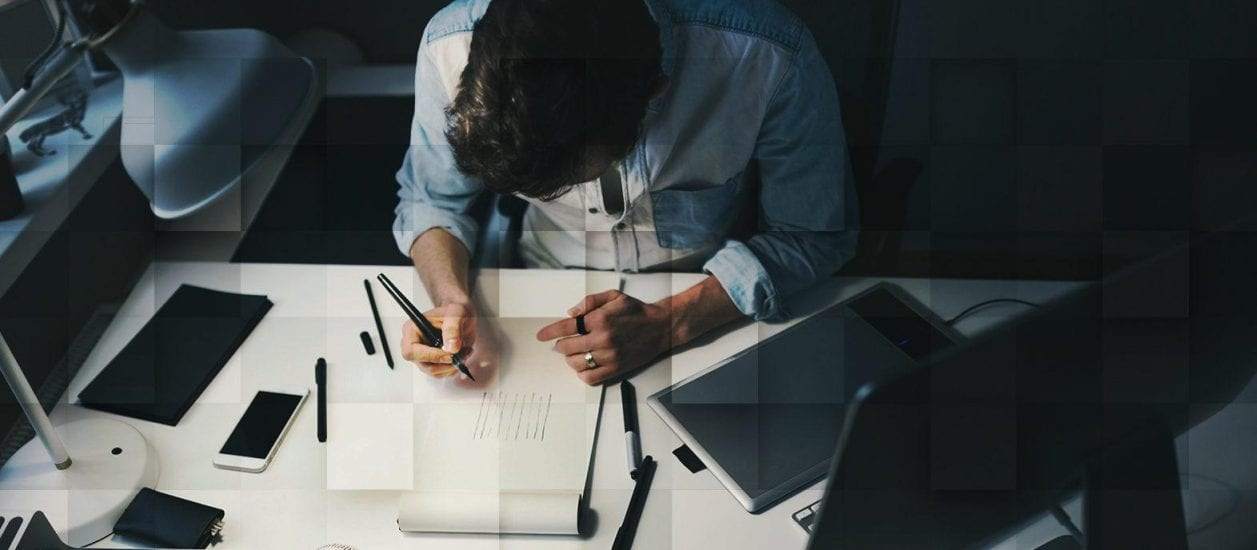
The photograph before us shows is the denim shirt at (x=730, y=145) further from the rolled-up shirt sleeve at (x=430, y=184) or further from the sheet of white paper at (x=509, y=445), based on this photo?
the sheet of white paper at (x=509, y=445)

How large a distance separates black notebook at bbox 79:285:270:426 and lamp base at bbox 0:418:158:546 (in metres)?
0.05

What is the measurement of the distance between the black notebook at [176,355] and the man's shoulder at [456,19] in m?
0.42

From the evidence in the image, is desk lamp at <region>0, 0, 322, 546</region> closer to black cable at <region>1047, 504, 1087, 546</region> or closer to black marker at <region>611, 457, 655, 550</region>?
black marker at <region>611, 457, 655, 550</region>

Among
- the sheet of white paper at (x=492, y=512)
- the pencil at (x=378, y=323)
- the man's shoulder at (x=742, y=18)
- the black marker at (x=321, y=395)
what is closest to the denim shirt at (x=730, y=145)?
the man's shoulder at (x=742, y=18)

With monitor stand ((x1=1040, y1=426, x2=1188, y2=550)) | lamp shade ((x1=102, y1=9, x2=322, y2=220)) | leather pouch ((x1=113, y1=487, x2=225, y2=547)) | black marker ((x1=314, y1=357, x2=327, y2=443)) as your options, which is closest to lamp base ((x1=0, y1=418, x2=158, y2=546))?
leather pouch ((x1=113, y1=487, x2=225, y2=547))

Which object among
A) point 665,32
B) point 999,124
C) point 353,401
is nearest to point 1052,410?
point 665,32

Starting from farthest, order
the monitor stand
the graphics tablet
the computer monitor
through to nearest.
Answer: the graphics tablet
the monitor stand
the computer monitor

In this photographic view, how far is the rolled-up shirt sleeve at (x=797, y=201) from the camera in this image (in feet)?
3.66

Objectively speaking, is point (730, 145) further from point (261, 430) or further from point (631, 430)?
point (261, 430)

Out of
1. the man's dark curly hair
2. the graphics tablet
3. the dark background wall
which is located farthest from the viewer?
the dark background wall

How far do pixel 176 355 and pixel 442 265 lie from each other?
1.14ft

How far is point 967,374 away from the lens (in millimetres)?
545

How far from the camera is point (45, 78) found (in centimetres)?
67

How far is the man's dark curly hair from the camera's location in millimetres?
849
